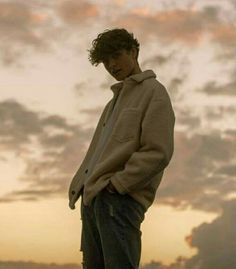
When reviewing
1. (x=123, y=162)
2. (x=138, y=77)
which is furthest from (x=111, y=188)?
(x=138, y=77)

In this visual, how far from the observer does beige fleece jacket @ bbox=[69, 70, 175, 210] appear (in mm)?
5984

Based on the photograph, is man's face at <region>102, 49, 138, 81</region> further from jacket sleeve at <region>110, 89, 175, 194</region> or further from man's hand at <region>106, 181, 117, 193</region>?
man's hand at <region>106, 181, 117, 193</region>

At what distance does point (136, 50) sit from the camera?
6.53 meters

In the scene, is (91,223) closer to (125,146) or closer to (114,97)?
(125,146)

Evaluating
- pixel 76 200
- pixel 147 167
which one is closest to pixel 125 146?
pixel 147 167

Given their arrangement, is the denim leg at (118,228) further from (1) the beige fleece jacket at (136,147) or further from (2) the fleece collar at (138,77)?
(2) the fleece collar at (138,77)

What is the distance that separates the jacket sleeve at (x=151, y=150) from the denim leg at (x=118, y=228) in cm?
13

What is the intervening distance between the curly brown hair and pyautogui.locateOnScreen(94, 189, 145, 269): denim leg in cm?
114

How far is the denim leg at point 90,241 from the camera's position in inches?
246

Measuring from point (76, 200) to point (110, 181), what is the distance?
0.57m

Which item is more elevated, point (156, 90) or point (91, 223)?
point (156, 90)

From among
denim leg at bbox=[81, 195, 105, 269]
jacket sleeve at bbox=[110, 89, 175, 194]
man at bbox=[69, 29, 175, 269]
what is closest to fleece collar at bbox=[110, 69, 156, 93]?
man at bbox=[69, 29, 175, 269]

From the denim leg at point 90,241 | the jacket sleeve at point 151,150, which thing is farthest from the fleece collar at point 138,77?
the denim leg at point 90,241

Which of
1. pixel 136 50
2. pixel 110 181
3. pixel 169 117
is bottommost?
pixel 110 181
